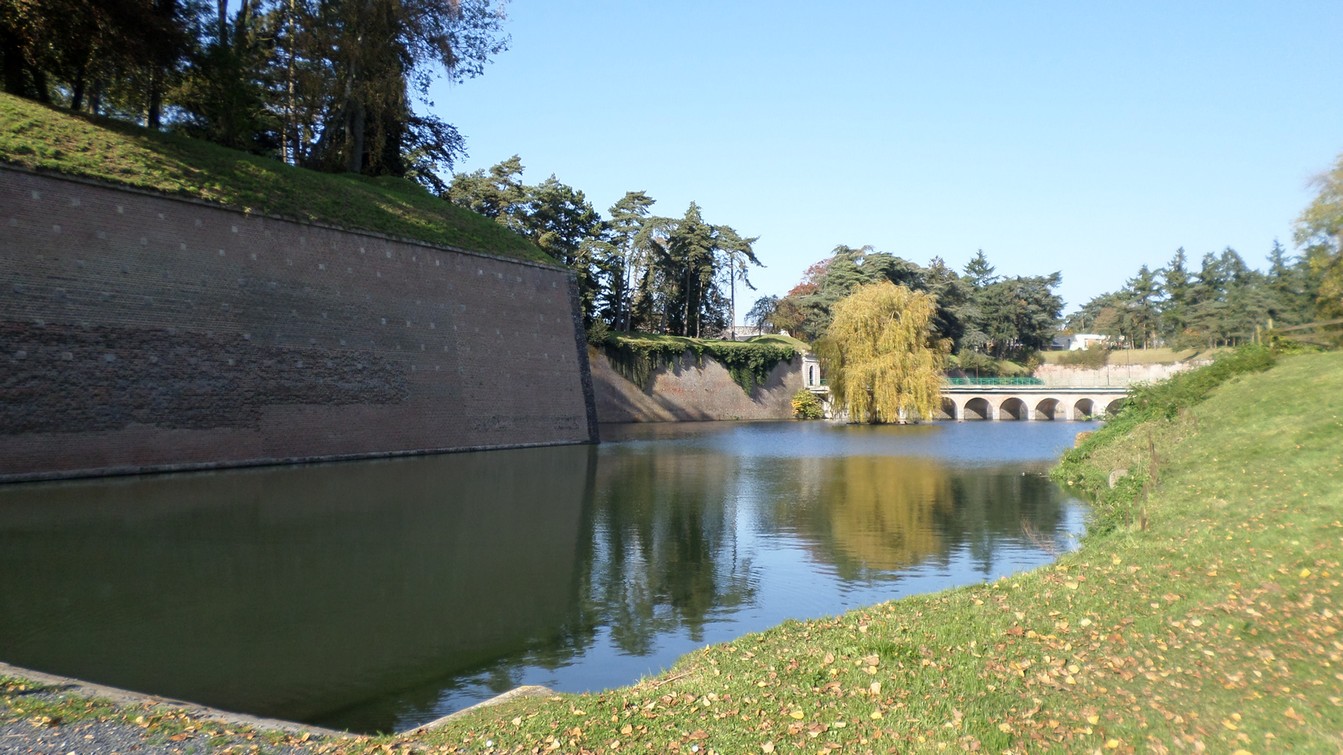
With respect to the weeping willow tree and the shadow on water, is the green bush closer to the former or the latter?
the weeping willow tree

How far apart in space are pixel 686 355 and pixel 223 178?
30676 millimetres

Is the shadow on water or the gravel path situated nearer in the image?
the gravel path

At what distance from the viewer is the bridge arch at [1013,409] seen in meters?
57.4

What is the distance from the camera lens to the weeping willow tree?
39.5 metres

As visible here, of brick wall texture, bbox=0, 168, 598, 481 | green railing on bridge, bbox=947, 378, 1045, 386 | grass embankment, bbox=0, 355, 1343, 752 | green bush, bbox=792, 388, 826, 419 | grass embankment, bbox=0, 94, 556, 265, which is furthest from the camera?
green railing on bridge, bbox=947, 378, 1045, 386

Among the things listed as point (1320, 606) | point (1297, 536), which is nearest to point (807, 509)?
point (1297, 536)

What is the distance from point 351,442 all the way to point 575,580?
47.4ft

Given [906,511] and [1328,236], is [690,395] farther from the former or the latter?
[906,511]

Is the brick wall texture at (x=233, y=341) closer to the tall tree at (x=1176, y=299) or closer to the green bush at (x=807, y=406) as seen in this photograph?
the green bush at (x=807, y=406)

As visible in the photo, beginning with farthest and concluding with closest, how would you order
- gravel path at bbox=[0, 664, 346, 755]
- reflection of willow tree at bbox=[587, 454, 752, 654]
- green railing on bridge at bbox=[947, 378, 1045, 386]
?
green railing on bridge at bbox=[947, 378, 1045, 386] < reflection of willow tree at bbox=[587, 454, 752, 654] < gravel path at bbox=[0, 664, 346, 755]

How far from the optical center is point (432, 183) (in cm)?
4316

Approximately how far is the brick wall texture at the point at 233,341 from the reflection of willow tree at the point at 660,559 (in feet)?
26.5

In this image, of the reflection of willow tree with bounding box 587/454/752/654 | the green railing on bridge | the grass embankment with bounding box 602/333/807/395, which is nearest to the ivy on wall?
the grass embankment with bounding box 602/333/807/395

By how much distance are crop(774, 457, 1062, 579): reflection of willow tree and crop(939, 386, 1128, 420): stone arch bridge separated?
113ft
